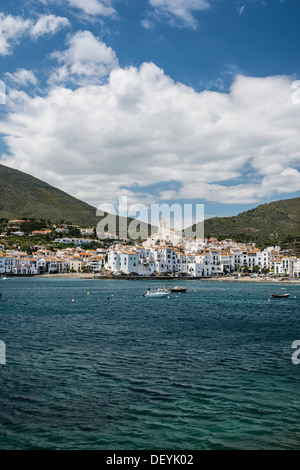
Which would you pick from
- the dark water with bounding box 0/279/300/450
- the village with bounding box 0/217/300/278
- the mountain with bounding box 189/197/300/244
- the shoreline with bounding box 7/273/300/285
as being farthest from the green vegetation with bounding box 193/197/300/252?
the dark water with bounding box 0/279/300/450

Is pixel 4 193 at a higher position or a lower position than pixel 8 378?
higher

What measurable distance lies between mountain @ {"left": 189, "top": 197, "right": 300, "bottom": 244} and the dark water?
383 ft

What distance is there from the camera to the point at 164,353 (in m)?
16.0

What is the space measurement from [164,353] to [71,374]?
4592 millimetres

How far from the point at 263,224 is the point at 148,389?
154188 millimetres

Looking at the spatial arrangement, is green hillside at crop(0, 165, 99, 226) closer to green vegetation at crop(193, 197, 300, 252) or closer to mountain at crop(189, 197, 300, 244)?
mountain at crop(189, 197, 300, 244)

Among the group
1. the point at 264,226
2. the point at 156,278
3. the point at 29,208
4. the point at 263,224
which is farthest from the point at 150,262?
the point at 29,208

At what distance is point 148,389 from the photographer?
37.3 feet

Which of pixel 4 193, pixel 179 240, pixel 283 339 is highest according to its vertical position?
pixel 4 193

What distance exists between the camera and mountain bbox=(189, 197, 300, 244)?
458 feet

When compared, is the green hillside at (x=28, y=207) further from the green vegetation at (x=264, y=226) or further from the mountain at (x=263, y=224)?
the green vegetation at (x=264, y=226)

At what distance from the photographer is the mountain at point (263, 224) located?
458 ft
